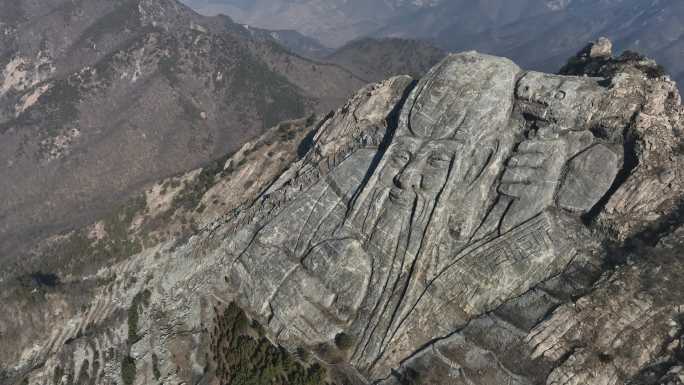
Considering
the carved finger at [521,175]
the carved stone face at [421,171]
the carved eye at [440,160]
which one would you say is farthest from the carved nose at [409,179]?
the carved finger at [521,175]

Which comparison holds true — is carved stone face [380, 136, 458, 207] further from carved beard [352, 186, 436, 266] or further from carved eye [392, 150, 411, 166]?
carved beard [352, 186, 436, 266]

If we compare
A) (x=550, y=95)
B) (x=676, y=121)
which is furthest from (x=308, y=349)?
(x=676, y=121)

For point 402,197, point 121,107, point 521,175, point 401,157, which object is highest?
point 121,107

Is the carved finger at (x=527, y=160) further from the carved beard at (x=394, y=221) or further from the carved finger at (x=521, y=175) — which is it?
the carved beard at (x=394, y=221)

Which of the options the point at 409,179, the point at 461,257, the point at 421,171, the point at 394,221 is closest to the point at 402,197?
the point at 409,179

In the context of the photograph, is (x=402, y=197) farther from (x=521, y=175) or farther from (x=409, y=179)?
(x=521, y=175)

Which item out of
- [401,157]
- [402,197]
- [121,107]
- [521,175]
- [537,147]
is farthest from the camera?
[121,107]

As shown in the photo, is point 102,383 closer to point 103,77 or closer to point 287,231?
point 287,231

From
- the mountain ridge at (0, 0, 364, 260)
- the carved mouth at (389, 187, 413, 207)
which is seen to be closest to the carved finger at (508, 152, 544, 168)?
the carved mouth at (389, 187, 413, 207)
